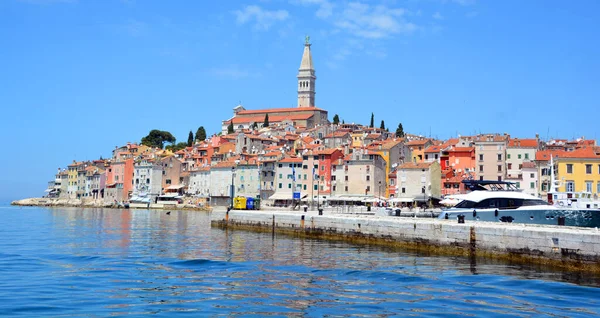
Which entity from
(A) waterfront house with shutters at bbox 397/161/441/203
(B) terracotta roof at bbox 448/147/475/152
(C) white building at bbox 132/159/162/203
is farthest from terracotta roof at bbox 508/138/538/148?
(C) white building at bbox 132/159/162/203

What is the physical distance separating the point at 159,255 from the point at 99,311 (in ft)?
43.0

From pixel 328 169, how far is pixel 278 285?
65.3 metres

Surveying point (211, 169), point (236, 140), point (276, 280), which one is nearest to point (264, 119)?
point (236, 140)

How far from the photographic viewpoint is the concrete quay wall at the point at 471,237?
21875 millimetres

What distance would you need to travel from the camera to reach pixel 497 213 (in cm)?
3303

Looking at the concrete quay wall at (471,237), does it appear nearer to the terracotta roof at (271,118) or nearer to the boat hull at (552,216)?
the boat hull at (552,216)

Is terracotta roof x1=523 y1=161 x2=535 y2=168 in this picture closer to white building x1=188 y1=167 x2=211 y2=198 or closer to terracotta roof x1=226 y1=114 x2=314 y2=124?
white building x1=188 y1=167 x2=211 y2=198

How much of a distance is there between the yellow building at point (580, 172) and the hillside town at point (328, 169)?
0.08 metres

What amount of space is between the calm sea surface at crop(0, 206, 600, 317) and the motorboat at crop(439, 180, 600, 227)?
6.87m

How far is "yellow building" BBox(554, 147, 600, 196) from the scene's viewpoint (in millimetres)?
57594

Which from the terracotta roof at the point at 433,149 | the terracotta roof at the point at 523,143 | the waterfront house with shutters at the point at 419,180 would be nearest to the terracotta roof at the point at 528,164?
the terracotta roof at the point at 523,143

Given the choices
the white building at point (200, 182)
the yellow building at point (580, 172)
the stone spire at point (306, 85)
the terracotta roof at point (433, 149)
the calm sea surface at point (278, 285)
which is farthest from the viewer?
the stone spire at point (306, 85)

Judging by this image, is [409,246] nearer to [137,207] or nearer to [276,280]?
[276,280]

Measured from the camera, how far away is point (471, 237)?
1052 inches
